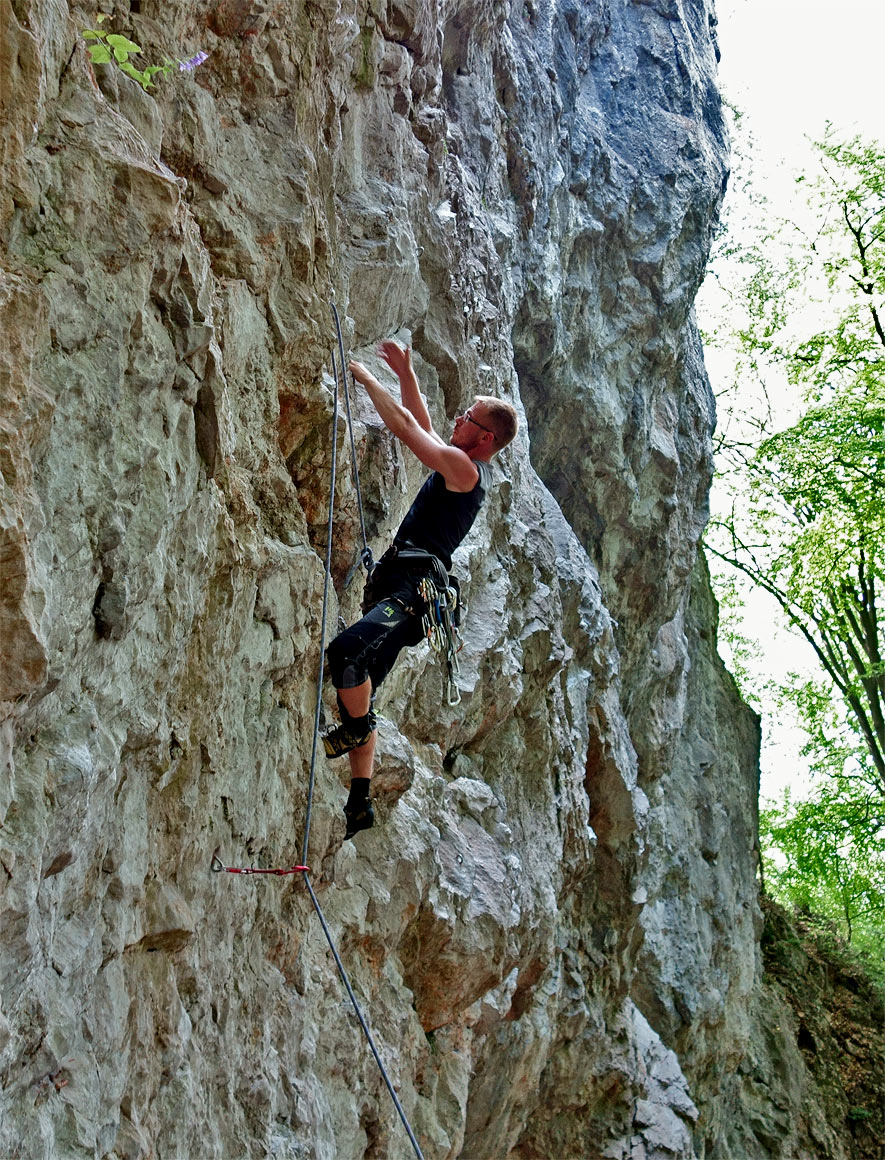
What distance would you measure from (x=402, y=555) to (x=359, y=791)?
3.73ft

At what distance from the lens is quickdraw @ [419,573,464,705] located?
5.36m

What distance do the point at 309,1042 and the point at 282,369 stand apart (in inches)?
123

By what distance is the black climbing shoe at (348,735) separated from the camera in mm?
5148

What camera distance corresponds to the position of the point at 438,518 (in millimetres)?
5508

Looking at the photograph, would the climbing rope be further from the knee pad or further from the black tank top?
the knee pad

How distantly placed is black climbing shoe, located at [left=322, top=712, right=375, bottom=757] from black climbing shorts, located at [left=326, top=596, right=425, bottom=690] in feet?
0.60

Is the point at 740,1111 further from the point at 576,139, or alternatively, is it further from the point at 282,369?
the point at 282,369

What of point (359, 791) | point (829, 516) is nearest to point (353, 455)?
point (359, 791)

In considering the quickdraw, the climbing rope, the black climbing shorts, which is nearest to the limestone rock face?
the climbing rope

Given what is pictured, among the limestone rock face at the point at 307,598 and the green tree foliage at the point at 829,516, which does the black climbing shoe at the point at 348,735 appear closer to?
the limestone rock face at the point at 307,598

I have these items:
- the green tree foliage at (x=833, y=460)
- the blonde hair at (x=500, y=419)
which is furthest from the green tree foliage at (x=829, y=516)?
the blonde hair at (x=500, y=419)

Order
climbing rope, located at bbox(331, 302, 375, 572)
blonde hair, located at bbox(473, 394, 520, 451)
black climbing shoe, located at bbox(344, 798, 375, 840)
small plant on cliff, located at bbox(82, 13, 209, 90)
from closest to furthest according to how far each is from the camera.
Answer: small plant on cliff, located at bbox(82, 13, 209, 90)
black climbing shoe, located at bbox(344, 798, 375, 840)
blonde hair, located at bbox(473, 394, 520, 451)
climbing rope, located at bbox(331, 302, 375, 572)

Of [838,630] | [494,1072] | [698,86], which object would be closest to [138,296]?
[494,1072]

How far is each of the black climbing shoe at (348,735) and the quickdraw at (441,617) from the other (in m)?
0.54
